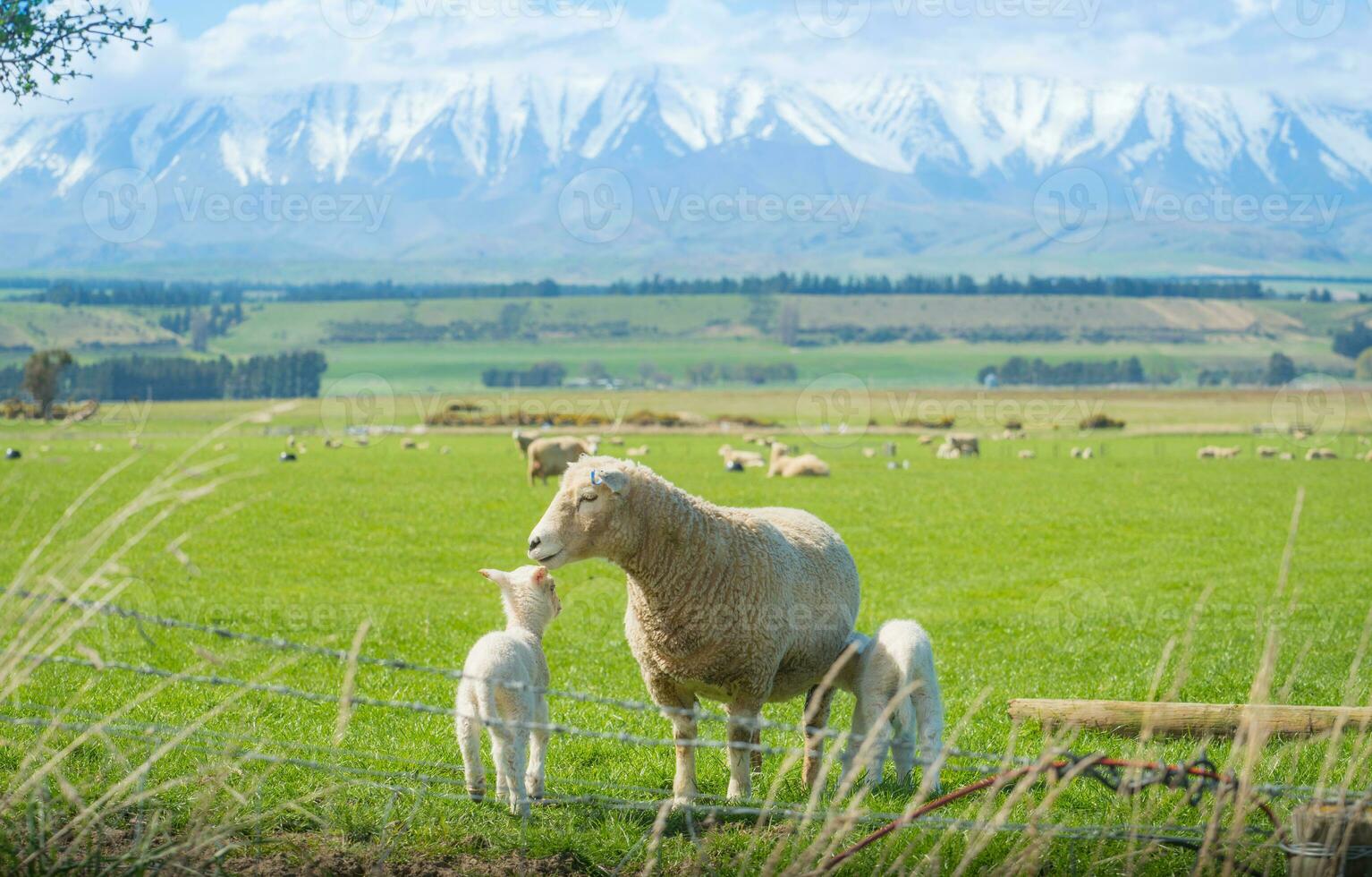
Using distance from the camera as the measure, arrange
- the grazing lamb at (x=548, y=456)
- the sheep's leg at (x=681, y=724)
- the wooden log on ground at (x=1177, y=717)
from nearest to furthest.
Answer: the sheep's leg at (x=681, y=724)
the wooden log on ground at (x=1177, y=717)
the grazing lamb at (x=548, y=456)

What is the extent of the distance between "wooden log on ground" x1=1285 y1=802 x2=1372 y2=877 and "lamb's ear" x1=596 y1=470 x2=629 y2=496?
4118 mm

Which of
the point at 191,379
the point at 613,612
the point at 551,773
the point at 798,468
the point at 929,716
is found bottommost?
the point at 191,379

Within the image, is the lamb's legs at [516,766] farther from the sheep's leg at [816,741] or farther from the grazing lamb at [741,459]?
the grazing lamb at [741,459]

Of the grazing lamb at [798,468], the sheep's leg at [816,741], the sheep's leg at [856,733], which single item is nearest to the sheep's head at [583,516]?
the sheep's leg at [816,741]

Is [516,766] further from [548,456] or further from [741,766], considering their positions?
[548,456]

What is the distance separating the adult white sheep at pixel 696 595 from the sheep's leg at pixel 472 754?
3.41 ft

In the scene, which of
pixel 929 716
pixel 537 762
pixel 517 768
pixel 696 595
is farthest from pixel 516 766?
pixel 929 716

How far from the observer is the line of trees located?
591 ft

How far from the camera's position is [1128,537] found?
28.6m

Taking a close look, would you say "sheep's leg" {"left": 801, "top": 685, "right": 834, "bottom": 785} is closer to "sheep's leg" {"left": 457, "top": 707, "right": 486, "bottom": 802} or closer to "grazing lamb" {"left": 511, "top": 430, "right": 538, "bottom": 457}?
"sheep's leg" {"left": 457, "top": 707, "right": 486, "bottom": 802}

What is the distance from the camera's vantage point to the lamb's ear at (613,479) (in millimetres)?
7965

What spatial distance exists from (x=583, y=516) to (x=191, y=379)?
18897 cm

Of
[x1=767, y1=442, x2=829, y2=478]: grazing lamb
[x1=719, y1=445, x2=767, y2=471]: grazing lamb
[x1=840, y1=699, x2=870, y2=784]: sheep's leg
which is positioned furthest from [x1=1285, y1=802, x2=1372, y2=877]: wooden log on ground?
[x1=719, y1=445, x2=767, y2=471]: grazing lamb

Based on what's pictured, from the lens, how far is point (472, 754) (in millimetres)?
7816
